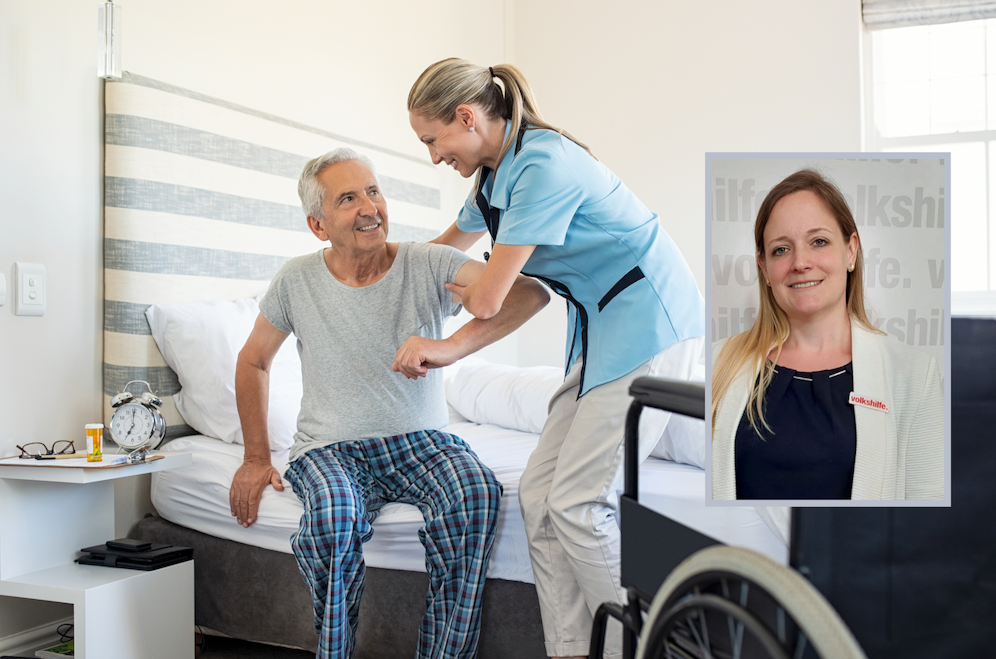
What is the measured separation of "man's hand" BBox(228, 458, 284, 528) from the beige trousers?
69cm

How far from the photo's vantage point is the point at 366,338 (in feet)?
6.04

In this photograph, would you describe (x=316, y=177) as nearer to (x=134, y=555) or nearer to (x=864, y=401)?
(x=134, y=555)

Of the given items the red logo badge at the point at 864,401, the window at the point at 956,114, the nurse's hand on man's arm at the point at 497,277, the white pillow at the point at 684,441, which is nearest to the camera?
the red logo badge at the point at 864,401

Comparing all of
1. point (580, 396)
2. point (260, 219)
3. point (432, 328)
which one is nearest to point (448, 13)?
point (260, 219)

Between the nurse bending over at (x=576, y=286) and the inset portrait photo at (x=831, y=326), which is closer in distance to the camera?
the inset portrait photo at (x=831, y=326)

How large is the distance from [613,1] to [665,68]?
0.44 meters

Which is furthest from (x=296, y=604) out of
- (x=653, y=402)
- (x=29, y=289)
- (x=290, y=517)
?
(x=653, y=402)

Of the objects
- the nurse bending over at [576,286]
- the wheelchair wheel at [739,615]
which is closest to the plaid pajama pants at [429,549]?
the nurse bending over at [576,286]

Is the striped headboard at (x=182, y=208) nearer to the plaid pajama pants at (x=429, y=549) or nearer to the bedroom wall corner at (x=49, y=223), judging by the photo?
the bedroom wall corner at (x=49, y=223)

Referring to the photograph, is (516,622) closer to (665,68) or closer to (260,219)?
(260,219)

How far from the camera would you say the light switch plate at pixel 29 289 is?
6.24ft

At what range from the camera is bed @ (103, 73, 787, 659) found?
1.75m

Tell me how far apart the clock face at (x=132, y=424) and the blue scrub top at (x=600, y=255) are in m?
1.00

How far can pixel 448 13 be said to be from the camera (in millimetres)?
3736
